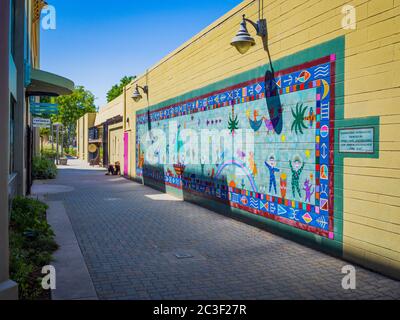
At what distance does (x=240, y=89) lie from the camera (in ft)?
31.3

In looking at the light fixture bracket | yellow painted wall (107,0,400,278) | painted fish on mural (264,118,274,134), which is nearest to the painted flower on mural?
painted fish on mural (264,118,274,134)

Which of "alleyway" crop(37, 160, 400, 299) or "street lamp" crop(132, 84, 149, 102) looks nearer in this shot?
"alleyway" crop(37, 160, 400, 299)

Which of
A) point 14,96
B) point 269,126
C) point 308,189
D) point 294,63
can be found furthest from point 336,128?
point 14,96

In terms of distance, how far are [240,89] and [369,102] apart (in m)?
4.11

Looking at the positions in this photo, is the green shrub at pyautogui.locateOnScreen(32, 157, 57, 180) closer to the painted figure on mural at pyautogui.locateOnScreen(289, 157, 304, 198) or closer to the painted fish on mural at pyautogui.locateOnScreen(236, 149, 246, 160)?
the painted fish on mural at pyautogui.locateOnScreen(236, 149, 246, 160)

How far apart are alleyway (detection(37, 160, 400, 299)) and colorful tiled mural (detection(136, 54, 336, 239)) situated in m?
0.69

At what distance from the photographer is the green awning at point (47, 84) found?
1176 centimetres

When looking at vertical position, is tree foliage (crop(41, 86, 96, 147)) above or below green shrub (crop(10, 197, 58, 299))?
above

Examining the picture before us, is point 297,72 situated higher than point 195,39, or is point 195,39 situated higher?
point 195,39

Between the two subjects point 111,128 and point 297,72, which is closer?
point 297,72

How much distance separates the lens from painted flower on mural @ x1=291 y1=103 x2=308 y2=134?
23.9 ft
